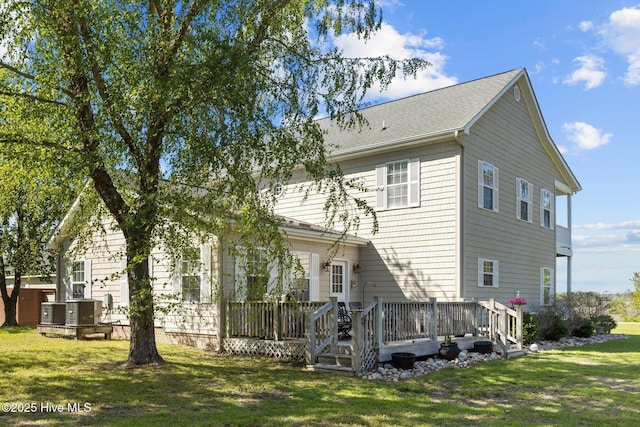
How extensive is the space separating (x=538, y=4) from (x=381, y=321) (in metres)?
7.59

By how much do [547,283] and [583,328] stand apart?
272cm

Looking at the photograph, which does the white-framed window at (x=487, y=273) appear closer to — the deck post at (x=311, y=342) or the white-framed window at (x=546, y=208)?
the white-framed window at (x=546, y=208)

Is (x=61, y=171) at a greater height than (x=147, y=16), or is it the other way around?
(x=147, y=16)

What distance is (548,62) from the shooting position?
42.0 ft

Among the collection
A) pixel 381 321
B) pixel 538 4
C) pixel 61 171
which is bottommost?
pixel 381 321

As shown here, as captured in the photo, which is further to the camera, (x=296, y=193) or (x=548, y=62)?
(x=296, y=193)

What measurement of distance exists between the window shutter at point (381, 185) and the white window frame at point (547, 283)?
6920 millimetres

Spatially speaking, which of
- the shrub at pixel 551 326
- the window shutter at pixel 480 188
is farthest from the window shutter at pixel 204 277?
the shrub at pixel 551 326

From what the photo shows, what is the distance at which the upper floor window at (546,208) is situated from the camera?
1962 centimetres

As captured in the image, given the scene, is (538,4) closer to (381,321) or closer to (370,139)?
(370,139)

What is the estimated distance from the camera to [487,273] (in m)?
15.9

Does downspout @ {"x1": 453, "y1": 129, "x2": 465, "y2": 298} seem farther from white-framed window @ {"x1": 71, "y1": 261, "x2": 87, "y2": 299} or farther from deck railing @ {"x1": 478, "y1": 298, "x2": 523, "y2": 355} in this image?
white-framed window @ {"x1": 71, "y1": 261, "x2": 87, "y2": 299}

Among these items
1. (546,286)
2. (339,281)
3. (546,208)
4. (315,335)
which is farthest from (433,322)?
(546,208)

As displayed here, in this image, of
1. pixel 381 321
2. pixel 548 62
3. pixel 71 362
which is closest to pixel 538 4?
pixel 548 62
